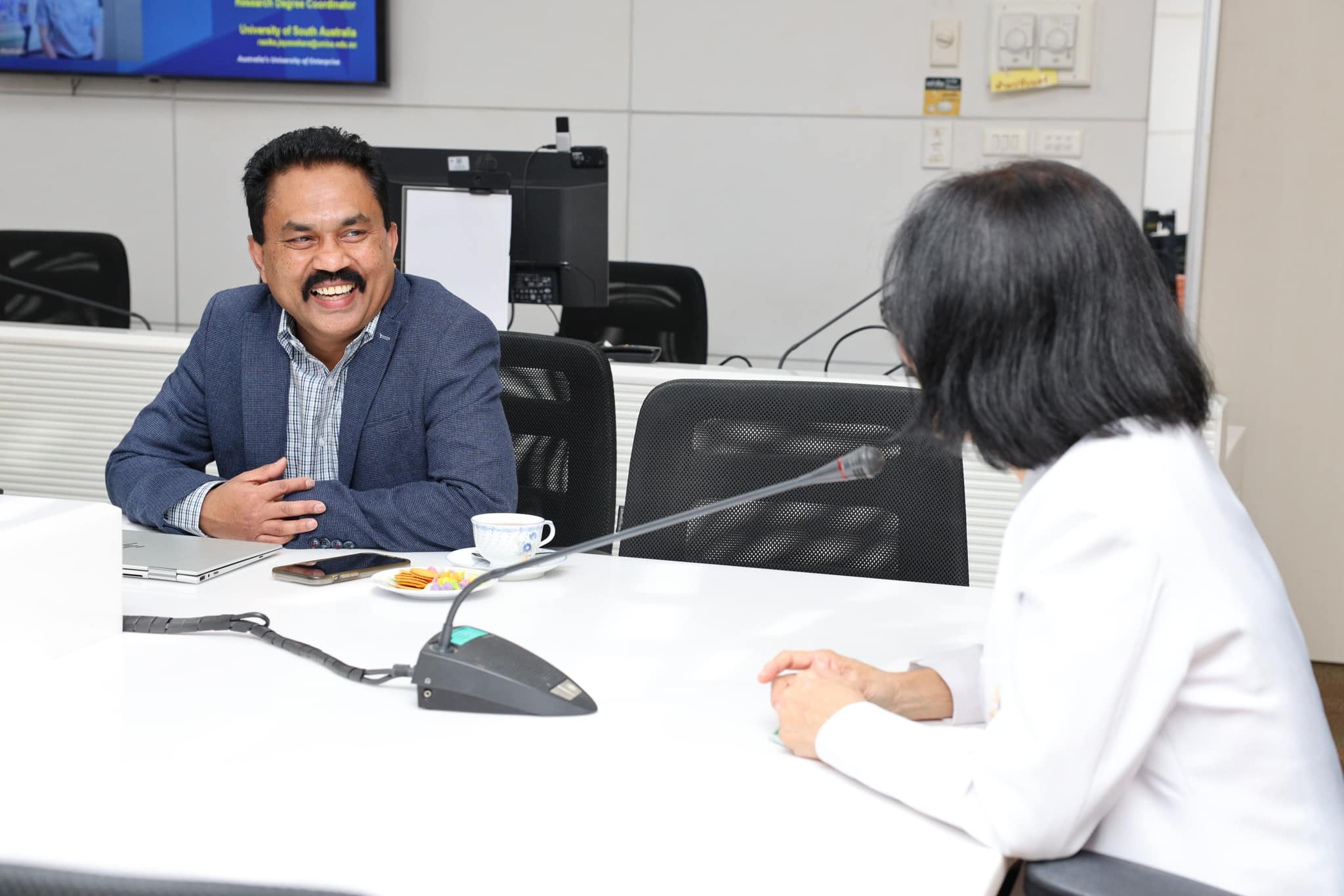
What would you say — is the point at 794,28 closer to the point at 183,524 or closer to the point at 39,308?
the point at 39,308

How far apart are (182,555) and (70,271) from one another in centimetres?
260

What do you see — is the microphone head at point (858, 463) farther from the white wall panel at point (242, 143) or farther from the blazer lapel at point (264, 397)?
the white wall panel at point (242, 143)

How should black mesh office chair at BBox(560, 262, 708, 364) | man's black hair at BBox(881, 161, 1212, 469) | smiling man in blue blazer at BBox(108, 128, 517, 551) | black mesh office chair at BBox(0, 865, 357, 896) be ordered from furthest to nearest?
black mesh office chair at BBox(560, 262, 708, 364) → smiling man in blue blazer at BBox(108, 128, 517, 551) → man's black hair at BBox(881, 161, 1212, 469) → black mesh office chair at BBox(0, 865, 357, 896)

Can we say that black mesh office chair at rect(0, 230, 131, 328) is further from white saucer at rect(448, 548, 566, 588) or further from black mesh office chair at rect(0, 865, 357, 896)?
black mesh office chair at rect(0, 865, 357, 896)

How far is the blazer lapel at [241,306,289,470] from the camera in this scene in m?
1.95

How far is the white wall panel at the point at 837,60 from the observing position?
3980 mm

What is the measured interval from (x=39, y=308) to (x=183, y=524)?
2448 millimetres

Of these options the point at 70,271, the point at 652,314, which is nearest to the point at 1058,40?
the point at 652,314

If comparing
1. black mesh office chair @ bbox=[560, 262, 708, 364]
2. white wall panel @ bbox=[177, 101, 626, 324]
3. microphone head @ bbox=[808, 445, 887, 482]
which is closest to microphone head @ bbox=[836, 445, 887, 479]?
microphone head @ bbox=[808, 445, 887, 482]

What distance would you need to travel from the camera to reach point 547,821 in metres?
0.90

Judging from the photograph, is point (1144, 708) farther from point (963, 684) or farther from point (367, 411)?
point (367, 411)

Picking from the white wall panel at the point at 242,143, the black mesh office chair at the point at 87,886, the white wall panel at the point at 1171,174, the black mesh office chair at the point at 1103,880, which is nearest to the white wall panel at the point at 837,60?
the white wall panel at the point at 1171,174

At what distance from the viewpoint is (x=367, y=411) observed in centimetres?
193

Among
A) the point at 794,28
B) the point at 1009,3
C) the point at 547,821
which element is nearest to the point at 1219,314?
the point at 1009,3
